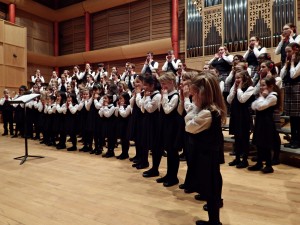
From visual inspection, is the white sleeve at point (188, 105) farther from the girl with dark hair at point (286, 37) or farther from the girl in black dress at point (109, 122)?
the girl with dark hair at point (286, 37)

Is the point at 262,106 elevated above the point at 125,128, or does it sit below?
above

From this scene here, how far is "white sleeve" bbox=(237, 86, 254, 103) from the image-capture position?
9.89 feet

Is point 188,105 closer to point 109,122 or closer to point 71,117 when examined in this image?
point 109,122

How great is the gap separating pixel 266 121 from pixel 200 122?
5.08 ft

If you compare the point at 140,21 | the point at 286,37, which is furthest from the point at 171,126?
the point at 140,21

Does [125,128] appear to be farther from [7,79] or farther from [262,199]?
[7,79]

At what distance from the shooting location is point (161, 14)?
8.20 metres

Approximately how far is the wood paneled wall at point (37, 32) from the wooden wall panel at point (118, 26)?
278cm

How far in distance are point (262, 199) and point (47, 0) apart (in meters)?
10.7

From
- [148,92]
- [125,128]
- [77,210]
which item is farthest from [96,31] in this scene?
[77,210]

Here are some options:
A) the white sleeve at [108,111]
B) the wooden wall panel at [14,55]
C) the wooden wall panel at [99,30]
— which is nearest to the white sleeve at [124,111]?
the white sleeve at [108,111]

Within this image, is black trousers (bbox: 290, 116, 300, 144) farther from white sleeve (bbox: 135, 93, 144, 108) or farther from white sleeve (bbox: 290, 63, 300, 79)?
white sleeve (bbox: 135, 93, 144, 108)

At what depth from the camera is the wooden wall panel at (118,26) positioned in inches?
358

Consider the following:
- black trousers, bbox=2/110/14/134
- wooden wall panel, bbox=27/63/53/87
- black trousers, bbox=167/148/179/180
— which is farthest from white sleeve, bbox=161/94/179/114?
wooden wall panel, bbox=27/63/53/87
